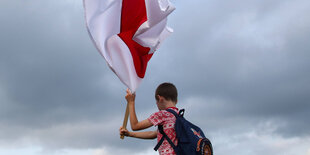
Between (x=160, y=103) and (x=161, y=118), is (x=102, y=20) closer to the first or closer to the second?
(x=160, y=103)

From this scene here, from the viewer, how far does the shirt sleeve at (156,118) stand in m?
6.66

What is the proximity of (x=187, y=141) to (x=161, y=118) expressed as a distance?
632mm

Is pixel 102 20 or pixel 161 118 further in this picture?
pixel 102 20

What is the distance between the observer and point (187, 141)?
21.3 ft

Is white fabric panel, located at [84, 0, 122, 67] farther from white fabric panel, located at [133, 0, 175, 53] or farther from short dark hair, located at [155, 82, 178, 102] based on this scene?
short dark hair, located at [155, 82, 178, 102]

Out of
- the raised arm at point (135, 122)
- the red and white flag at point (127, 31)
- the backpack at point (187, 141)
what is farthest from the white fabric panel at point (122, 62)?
the backpack at point (187, 141)

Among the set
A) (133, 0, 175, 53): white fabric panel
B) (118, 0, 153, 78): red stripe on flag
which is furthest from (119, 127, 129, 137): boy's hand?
(133, 0, 175, 53): white fabric panel

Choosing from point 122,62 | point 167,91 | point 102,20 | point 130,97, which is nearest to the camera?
point 167,91

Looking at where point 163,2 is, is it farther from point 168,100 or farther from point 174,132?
point 174,132

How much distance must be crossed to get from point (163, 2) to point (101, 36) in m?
1.51

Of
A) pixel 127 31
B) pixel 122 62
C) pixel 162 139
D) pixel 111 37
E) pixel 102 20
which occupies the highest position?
pixel 127 31

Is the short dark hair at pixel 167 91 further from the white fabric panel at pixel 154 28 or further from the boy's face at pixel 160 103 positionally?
the white fabric panel at pixel 154 28

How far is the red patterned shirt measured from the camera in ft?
21.7

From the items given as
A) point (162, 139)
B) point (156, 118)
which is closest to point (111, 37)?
point (156, 118)
